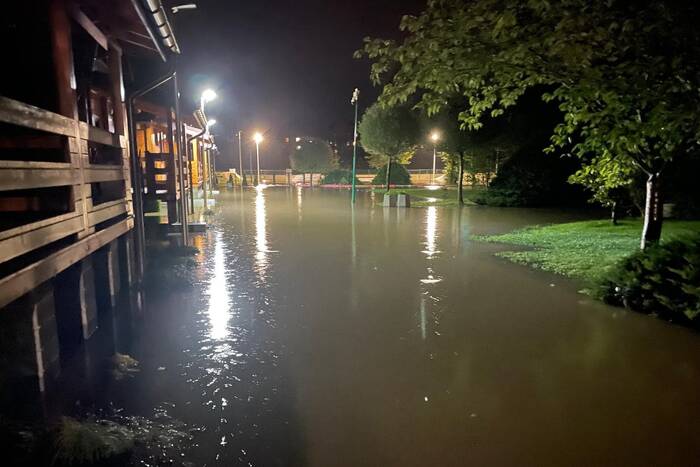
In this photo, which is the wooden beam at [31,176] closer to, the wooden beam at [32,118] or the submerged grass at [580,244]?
the wooden beam at [32,118]

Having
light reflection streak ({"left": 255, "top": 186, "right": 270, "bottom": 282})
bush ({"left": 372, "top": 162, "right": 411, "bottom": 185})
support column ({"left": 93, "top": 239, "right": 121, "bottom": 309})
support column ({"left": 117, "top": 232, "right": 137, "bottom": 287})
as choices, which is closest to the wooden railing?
support column ({"left": 93, "top": 239, "right": 121, "bottom": 309})

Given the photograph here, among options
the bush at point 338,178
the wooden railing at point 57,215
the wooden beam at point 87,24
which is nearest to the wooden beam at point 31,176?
Result: the wooden railing at point 57,215

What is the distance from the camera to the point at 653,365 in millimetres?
5031

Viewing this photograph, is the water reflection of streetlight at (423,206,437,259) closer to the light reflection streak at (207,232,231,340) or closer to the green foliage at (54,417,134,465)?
the light reflection streak at (207,232,231,340)

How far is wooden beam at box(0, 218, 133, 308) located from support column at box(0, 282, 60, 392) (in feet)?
0.88

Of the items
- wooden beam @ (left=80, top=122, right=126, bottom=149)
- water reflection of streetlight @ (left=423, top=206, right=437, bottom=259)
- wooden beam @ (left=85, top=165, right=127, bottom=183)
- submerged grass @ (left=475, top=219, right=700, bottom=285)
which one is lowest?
water reflection of streetlight @ (left=423, top=206, right=437, bottom=259)

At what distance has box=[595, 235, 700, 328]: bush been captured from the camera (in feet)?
19.8

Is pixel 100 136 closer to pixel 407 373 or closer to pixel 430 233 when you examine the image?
pixel 407 373

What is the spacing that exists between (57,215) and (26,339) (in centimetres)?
161

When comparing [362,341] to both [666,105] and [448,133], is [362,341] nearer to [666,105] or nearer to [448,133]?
[666,105]

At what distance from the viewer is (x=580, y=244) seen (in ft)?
40.6

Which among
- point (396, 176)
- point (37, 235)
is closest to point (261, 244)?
point (37, 235)

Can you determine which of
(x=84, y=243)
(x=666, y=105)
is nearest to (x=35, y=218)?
(x=84, y=243)

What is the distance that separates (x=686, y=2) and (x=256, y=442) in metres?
5.59
